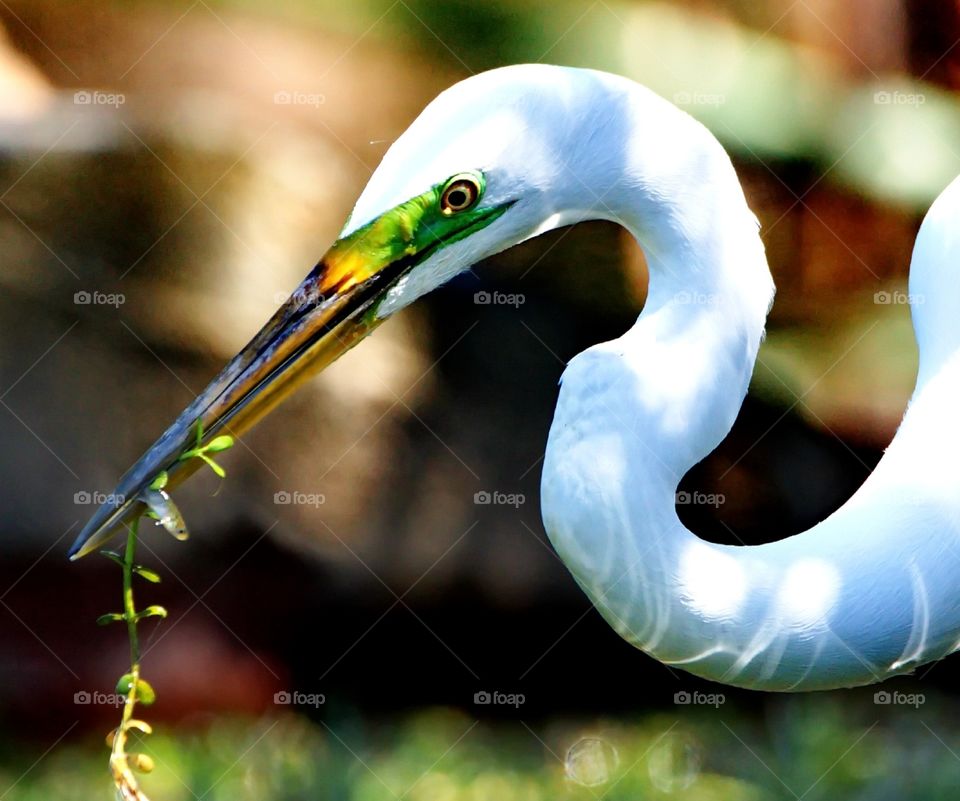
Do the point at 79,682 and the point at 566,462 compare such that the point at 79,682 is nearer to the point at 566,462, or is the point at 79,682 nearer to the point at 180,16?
the point at 180,16

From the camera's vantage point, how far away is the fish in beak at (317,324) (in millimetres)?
1110

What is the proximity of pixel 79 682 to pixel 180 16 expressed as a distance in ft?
4.53

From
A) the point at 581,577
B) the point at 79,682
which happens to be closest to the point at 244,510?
the point at 79,682

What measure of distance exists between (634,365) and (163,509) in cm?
46

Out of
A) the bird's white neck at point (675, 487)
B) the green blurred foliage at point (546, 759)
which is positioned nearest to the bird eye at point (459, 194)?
the bird's white neck at point (675, 487)

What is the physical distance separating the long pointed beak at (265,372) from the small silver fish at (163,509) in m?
0.03

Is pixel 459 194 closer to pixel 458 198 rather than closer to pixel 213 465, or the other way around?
pixel 458 198

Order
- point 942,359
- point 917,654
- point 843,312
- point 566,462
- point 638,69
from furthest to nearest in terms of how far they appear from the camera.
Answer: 1. point 843,312
2. point 638,69
3. point 942,359
4. point 917,654
5. point 566,462

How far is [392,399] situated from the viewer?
2441mm

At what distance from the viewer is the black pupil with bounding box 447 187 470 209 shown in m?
1.11

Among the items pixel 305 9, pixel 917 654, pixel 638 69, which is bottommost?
pixel 917 654

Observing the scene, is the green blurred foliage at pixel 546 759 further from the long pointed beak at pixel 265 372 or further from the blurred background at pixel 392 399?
the long pointed beak at pixel 265 372

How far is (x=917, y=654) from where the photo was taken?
123cm

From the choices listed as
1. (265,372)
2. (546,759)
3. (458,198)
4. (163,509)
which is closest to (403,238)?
(458,198)
